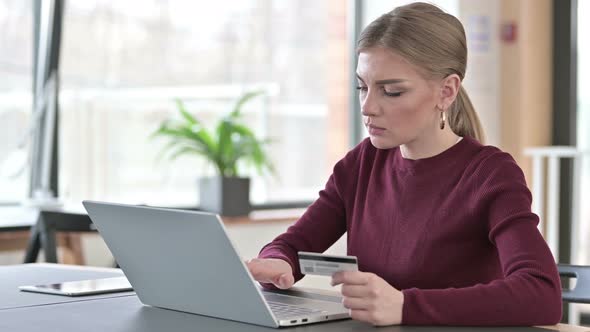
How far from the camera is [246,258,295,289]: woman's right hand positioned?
184 centimetres

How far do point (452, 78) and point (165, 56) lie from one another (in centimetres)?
Answer: 273

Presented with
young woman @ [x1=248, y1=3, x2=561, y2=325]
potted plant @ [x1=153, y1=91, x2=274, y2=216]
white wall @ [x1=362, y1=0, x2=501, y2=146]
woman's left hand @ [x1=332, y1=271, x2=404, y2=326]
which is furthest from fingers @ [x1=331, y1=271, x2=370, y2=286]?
white wall @ [x1=362, y1=0, x2=501, y2=146]

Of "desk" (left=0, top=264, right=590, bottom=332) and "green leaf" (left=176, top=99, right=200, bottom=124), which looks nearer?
"desk" (left=0, top=264, right=590, bottom=332)

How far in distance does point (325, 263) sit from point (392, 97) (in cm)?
42

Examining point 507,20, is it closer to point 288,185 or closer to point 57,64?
point 288,185

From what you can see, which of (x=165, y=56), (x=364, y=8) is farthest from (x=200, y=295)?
(x=364, y=8)

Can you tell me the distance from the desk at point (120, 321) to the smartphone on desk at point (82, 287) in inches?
2.5

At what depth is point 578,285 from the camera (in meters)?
2.10

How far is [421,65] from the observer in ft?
5.93

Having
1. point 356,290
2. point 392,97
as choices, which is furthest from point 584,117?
point 356,290

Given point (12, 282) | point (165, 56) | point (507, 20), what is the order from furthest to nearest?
point (507, 20) < point (165, 56) < point (12, 282)

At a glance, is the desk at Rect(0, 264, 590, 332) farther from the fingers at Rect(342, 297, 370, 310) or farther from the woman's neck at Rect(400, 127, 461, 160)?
the woman's neck at Rect(400, 127, 461, 160)

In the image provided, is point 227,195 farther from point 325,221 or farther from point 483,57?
point 325,221

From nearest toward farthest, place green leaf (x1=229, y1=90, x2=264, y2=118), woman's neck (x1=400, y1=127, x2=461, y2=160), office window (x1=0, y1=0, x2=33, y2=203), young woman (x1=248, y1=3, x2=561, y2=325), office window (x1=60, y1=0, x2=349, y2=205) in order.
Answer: young woman (x1=248, y1=3, x2=561, y2=325), woman's neck (x1=400, y1=127, x2=461, y2=160), office window (x1=0, y1=0, x2=33, y2=203), office window (x1=60, y1=0, x2=349, y2=205), green leaf (x1=229, y1=90, x2=264, y2=118)
